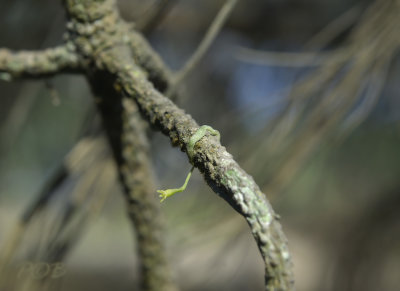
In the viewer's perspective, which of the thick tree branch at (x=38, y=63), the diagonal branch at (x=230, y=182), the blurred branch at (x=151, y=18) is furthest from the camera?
the blurred branch at (x=151, y=18)

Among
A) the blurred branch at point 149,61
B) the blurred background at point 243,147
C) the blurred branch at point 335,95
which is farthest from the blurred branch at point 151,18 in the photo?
the blurred branch at point 335,95

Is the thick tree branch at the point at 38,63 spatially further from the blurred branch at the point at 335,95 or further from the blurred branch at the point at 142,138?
the blurred branch at the point at 335,95

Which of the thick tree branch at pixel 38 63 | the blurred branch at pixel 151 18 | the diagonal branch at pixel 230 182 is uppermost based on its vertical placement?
the blurred branch at pixel 151 18

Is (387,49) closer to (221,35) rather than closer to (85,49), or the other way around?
(85,49)

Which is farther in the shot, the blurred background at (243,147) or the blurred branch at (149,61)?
the blurred background at (243,147)

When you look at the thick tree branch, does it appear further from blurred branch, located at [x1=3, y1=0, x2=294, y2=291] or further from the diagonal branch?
the diagonal branch

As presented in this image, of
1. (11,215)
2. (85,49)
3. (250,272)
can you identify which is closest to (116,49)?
(85,49)
